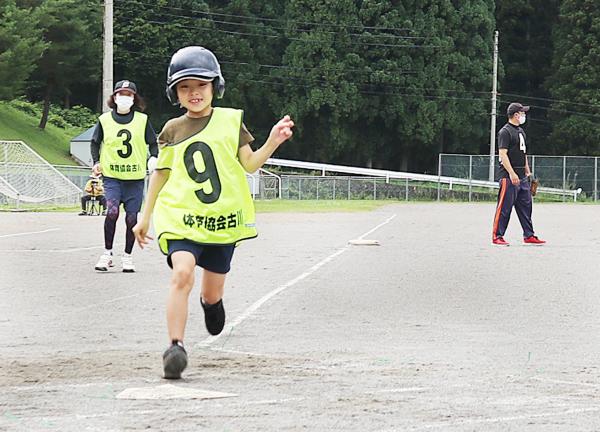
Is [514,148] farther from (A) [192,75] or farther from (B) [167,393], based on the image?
(B) [167,393]

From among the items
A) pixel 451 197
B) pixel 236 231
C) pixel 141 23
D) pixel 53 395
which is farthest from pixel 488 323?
pixel 141 23

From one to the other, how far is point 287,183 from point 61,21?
14966mm

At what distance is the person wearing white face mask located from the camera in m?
12.8

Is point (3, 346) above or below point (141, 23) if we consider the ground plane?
below

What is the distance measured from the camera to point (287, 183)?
55188mm

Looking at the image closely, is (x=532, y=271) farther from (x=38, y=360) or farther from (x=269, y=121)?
(x=269, y=121)

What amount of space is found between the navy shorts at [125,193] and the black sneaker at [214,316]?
17.4ft

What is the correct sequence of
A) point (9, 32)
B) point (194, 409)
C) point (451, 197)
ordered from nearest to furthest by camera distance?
point (194, 409)
point (9, 32)
point (451, 197)

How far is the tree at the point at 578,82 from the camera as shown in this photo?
69625mm

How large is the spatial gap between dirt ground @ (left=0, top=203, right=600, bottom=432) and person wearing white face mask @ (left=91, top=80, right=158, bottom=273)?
2.49ft

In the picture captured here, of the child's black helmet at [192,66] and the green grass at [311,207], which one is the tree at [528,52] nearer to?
the green grass at [311,207]

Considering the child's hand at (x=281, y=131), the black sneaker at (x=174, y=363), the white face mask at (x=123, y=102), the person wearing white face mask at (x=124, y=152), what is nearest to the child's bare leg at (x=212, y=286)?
the child's hand at (x=281, y=131)

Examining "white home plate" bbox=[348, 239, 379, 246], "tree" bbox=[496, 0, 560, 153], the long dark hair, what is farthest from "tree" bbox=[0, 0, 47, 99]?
the long dark hair

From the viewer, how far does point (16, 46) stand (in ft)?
173
